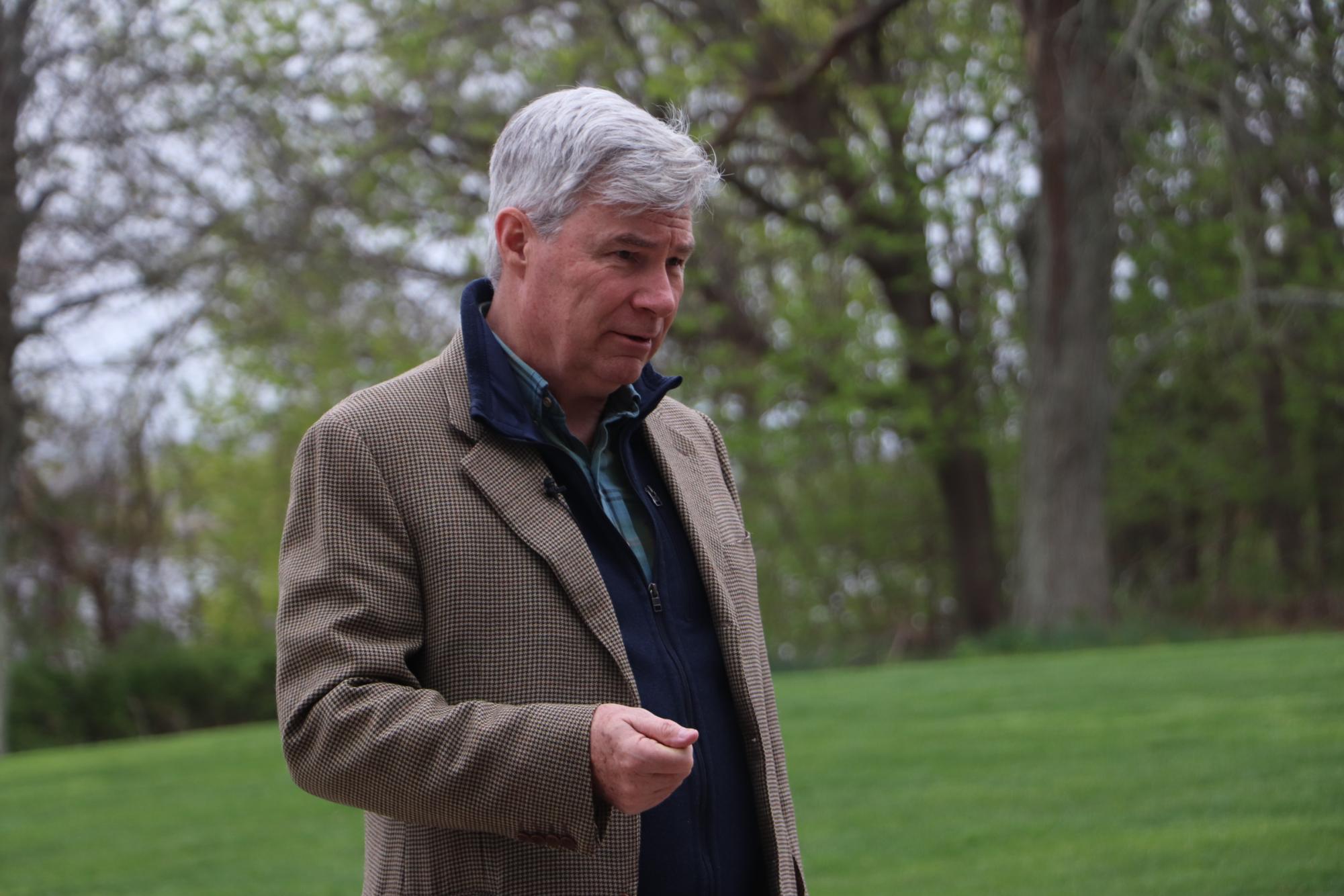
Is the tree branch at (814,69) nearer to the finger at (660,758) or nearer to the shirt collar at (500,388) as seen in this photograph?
the shirt collar at (500,388)

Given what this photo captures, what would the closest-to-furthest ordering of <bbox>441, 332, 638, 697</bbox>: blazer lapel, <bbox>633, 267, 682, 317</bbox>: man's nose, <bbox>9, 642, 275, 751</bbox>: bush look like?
1. <bbox>441, 332, 638, 697</bbox>: blazer lapel
2. <bbox>633, 267, 682, 317</bbox>: man's nose
3. <bbox>9, 642, 275, 751</bbox>: bush

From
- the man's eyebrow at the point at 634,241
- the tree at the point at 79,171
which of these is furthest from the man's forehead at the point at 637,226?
the tree at the point at 79,171

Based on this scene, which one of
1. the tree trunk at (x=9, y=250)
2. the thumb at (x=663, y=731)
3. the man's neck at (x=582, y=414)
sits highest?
the tree trunk at (x=9, y=250)

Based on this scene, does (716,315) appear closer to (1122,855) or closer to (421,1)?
(421,1)

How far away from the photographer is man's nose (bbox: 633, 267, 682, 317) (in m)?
2.16

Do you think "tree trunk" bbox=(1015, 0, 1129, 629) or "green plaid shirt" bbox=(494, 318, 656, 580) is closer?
"green plaid shirt" bbox=(494, 318, 656, 580)

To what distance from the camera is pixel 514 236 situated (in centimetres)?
220

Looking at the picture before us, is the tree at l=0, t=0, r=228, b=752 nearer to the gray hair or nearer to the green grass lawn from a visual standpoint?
the green grass lawn

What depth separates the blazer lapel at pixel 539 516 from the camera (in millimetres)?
2045

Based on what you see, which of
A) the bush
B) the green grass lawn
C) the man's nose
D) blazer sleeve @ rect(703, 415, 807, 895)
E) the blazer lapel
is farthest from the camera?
the bush

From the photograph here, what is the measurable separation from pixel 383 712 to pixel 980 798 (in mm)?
4697

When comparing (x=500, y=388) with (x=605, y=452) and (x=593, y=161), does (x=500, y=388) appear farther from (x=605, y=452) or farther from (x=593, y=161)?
(x=593, y=161)

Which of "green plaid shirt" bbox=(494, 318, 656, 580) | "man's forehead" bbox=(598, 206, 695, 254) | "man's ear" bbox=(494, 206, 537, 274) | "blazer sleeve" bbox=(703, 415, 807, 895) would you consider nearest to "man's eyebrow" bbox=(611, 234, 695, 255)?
"man's forehead" bbox=(598, 206, 695, 254)

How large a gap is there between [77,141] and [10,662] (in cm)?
503
